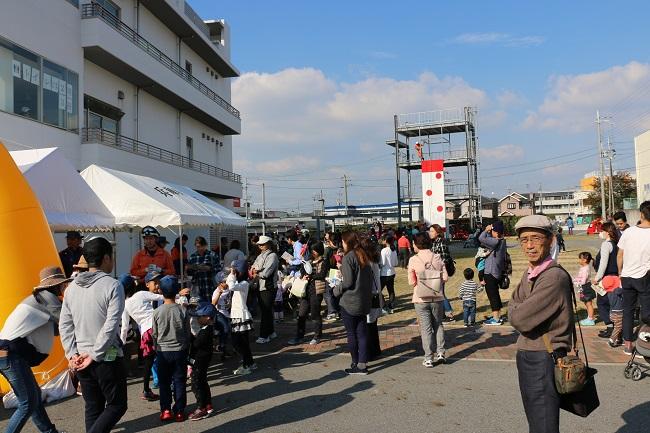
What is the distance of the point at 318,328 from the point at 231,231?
2490cm

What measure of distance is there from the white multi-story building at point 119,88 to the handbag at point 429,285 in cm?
1171

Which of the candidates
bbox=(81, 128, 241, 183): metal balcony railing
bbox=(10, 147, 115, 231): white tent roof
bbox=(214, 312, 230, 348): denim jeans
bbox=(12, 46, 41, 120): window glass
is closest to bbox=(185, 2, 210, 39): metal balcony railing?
bbox=(81, 128, 241, 183): metal balcony railing

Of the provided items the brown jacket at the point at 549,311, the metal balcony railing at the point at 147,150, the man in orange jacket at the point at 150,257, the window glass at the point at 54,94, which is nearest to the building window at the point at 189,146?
the metal balcony railing at the point at 147,150

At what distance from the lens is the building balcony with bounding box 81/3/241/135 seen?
15812 mm

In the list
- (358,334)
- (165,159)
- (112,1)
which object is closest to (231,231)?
(165,159)

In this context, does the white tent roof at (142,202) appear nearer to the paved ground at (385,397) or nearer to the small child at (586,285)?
the paved ground at (385,397)

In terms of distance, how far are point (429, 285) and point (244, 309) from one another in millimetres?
2497

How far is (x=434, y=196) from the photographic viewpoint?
988 inches

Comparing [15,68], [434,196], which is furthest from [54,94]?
[434,196]

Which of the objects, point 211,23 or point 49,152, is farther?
point 211,23

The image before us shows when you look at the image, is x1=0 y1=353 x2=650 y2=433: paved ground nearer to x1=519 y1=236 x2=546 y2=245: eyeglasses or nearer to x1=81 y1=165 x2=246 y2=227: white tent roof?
x1=519 y1=236 x2=546 y2=245: eyeglasses

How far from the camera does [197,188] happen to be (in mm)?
24531

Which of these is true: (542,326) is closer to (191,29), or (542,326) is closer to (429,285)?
(429,285)

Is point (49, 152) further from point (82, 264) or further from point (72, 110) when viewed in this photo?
point (72, 110)
